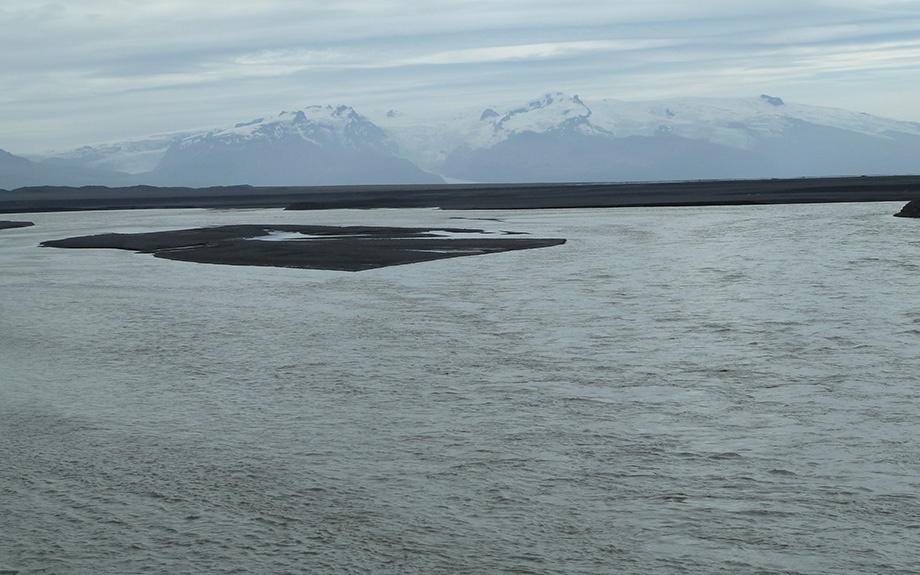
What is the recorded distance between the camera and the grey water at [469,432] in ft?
24.9

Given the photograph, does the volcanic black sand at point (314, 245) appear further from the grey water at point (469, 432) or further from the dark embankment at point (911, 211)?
the dark embankment at point (911, 211)

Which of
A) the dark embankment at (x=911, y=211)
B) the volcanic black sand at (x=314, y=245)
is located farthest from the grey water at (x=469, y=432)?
the dark embankment at (x=911, y=211)

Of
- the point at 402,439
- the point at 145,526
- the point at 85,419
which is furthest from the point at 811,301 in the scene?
the point at 145,526

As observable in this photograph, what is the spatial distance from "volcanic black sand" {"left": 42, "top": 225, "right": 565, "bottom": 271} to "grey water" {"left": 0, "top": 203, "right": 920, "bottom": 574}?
9.78 m

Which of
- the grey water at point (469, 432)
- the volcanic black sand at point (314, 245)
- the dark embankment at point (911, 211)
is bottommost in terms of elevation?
the grey water at point (469, 432)

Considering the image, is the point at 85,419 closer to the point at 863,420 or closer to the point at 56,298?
the point at 863,420

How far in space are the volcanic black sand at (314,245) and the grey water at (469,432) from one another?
32.1ft

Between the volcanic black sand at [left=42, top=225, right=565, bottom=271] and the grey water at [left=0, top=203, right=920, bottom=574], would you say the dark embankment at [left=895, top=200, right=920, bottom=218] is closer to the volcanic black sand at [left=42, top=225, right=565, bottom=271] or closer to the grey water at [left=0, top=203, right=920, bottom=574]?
the volcanic black sand at [left=42, top=225, right=565, bottom=271]

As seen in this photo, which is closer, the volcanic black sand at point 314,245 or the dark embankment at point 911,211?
the volcanic black sand at point 314,245

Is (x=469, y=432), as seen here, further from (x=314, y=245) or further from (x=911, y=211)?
(x=911, y=211)

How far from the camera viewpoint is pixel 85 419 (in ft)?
38.8

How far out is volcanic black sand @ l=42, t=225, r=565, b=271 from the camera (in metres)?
33.2

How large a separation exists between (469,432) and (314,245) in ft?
96.1

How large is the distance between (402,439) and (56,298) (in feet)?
53.4
